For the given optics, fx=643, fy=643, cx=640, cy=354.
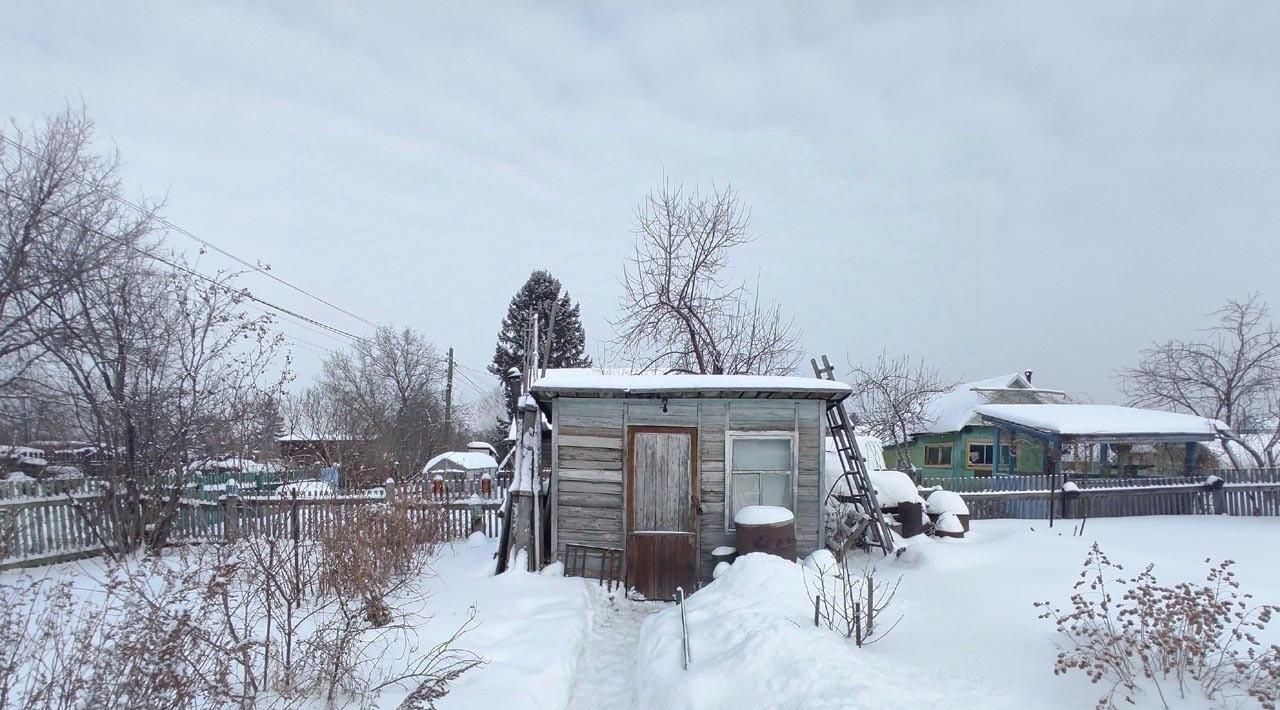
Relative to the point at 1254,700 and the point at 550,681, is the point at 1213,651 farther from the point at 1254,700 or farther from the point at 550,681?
the point at 550,681

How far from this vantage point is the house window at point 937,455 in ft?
83.5

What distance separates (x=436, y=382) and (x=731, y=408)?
97.4 ft

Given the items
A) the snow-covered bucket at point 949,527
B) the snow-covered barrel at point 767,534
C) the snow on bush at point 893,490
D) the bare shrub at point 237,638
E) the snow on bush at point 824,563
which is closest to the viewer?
the bare shrub at point 237,638

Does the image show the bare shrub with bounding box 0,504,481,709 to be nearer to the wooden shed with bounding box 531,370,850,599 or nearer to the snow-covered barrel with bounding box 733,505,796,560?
the wooden shed with bounding box 531,370,850,599

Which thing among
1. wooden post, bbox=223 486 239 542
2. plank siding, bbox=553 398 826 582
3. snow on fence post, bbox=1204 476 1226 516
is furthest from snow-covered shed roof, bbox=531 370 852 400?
snow on fence post, bbox=1204 476 1226 516

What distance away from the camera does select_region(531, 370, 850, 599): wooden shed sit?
31.9 ft

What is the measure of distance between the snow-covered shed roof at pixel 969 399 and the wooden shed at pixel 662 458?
1663 cm

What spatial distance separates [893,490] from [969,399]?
52.2 feet

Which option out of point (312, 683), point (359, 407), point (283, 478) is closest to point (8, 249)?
point (283, 478)

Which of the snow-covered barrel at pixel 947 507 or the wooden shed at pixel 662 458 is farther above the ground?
the wooden shed at pixel 662 458

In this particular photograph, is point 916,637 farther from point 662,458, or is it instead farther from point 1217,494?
point 1217,494

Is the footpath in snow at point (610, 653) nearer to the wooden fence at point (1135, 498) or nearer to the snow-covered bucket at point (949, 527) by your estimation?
the snow-covered bucket at point (949, 527)

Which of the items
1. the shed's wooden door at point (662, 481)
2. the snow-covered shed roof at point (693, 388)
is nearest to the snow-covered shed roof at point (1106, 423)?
the snow-covered shed roof at point (693, 388)

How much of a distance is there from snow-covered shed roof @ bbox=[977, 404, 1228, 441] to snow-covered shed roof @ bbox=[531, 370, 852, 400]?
13.0m
